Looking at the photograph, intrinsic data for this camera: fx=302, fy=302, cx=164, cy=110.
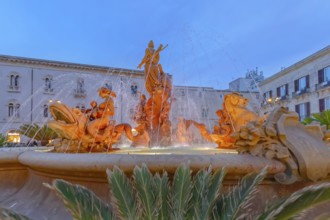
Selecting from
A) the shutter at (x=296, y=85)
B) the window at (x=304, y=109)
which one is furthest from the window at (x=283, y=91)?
the window at (x=304, y=109)

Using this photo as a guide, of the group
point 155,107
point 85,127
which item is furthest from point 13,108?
point 85,127

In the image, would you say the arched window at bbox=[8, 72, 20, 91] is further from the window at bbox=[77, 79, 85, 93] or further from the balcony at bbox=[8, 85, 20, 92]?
the window at bbox=[77, 79, 85, 93]

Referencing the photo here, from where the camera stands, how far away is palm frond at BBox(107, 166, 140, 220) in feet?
8.22

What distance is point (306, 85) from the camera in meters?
31.8

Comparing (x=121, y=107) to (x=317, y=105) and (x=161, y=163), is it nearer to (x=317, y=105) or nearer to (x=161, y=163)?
(x=317, y=105)

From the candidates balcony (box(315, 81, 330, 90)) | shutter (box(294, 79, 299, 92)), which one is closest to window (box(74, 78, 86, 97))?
shutter (box(294, 79, 299, 92))

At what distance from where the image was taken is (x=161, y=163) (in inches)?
122

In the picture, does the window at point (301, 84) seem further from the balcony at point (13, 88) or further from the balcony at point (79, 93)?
the balcony at point (13, 88)

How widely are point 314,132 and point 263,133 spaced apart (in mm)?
878

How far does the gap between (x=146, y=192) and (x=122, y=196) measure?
0.68 ft

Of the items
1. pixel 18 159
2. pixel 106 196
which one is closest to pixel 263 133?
pixel 106 196

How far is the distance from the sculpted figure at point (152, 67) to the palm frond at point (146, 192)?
5.36 meters

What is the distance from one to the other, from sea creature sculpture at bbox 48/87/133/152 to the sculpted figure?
203 centimetres

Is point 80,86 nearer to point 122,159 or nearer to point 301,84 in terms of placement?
point 301,84
